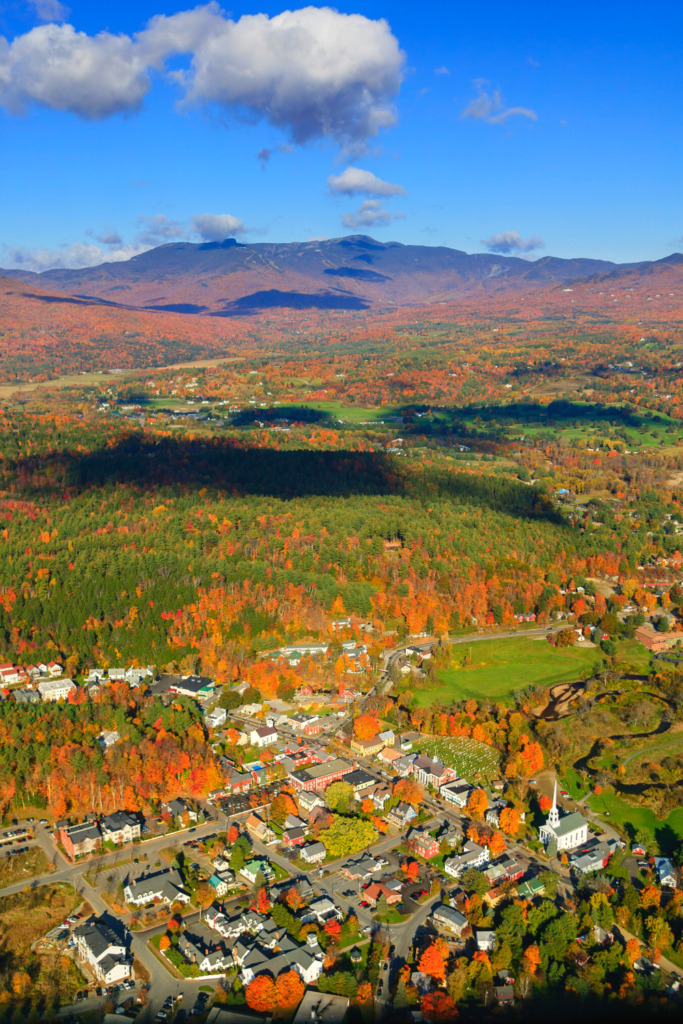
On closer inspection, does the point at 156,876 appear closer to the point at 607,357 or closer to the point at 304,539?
the point at 304,539

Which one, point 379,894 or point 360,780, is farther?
point 360,780

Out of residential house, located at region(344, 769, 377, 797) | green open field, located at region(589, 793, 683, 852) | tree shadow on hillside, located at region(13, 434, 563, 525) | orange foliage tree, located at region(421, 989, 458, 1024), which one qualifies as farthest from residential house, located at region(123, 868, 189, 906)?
tree shadow on hillside, located at region(13, 434, 563, 525)

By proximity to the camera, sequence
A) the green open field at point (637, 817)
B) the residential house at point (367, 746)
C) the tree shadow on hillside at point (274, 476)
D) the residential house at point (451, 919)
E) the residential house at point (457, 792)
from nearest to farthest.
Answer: the residential house at point (451, 919) < the green open field at point (637, 817) < the residential house at point (457, 792) < the residential house at point (367, 746) < the tree shadow on hillside at point (274, 476)

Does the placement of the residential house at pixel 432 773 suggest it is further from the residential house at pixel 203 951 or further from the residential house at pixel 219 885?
the residential house at pixel 203 951

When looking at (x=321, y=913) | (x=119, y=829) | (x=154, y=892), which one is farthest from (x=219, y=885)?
(x=119, y=829)

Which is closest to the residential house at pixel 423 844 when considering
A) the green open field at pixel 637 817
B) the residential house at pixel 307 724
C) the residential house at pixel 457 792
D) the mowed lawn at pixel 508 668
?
the residential house at pixel 457 792

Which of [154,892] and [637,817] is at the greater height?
[154,892]

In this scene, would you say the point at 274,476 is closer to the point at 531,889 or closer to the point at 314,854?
the point at 314,854
